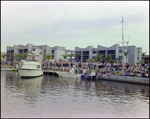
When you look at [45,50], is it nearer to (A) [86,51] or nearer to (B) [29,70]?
(A) [86,51]

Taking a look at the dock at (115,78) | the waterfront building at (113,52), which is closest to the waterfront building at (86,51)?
the waterfront building at (113,52)

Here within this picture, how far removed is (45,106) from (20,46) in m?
91.4

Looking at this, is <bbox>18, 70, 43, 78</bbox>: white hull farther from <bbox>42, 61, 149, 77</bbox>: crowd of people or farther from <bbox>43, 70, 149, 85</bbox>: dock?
<bbox>42, 61, 149, 77</bbox>: crowd of people

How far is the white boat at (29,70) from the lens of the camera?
33.7 meters

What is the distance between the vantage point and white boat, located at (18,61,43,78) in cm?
3369

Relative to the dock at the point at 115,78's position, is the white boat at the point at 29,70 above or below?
above

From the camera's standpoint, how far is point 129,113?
41.0 feet

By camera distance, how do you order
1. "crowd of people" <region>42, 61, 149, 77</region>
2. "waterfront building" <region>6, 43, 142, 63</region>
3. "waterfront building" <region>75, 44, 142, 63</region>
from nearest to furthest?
"crowd of people" <region>42, 61, 149, 77</region>, "waterfront building" <region>75, 44, 142, 63</region>, "waterfront building" <region>6, 43, 142, 63</region>

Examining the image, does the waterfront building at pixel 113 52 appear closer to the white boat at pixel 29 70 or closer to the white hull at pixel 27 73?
the white boat at pixel 29 70

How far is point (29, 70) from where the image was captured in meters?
34.2

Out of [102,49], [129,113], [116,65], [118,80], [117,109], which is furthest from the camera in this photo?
[102,49]

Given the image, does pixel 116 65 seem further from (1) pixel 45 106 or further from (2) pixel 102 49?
(2) pixel 102 49

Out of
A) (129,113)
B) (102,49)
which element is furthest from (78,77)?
(102,49)

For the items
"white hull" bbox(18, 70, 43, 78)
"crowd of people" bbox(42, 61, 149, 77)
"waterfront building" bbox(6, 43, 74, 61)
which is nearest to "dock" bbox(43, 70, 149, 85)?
"crowd of people" bbox(42, 61, 149, 77)
